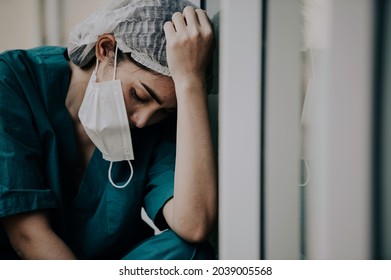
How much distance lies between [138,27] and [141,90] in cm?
13

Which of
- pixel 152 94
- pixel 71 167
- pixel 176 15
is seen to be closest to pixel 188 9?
pixel 176 15

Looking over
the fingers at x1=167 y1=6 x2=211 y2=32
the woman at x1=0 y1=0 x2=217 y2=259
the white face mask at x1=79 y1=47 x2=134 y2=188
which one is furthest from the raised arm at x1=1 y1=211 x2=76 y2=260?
the fingers at x1=167 y1=6 x2=211 y2=32

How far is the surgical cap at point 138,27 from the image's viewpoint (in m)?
0.86

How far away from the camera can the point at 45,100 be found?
92 centimetres

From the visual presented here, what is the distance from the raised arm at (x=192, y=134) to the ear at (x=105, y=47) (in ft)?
0.42

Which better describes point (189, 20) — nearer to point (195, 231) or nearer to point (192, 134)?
point (192, 134)

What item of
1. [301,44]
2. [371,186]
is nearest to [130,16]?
[301,44]

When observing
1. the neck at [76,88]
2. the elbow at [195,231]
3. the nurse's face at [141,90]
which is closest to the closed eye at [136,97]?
the nurse's face at [141,90]

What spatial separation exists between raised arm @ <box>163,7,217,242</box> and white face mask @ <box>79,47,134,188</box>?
128mm

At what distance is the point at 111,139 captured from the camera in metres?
0.92

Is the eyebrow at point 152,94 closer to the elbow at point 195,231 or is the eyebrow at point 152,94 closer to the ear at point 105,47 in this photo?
the ear at point 105,47

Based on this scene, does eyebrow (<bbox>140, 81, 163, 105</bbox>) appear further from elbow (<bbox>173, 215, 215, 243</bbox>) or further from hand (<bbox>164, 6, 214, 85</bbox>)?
elbow (<bbox>173, 215, 215, 243</bbox>)
